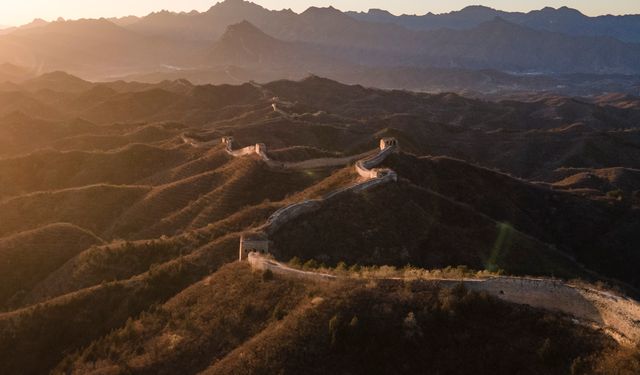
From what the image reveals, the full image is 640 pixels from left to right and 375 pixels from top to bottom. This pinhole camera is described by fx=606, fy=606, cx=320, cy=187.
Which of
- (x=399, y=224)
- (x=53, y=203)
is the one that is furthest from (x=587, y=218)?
(x=53, y=203)

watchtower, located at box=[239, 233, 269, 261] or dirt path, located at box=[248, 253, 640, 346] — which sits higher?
dirt path, located at box=[248, 253, 640, 346]

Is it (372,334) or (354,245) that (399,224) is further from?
(372,334)

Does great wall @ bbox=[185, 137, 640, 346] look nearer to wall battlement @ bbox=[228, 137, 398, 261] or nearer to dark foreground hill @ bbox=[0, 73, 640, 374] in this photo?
dark foreground hill @ bbox=[0, 73, 640, 374]

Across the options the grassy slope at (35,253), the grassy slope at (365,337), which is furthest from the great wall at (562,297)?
the grassy slope at (35,253)

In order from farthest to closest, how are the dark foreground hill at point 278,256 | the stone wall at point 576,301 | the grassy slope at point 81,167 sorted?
1. the grassy slope at point 81,167
2. the dark foreground hill at point 278,256
3. the stone wall at point 576,301

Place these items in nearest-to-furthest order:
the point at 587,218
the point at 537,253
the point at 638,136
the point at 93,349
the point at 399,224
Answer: the point at 93,349 → the point at 399,224 → the point at 537,253 → the point at 587,218 → the point at 638,136

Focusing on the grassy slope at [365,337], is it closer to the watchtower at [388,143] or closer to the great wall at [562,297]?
the great wall at [562,297]

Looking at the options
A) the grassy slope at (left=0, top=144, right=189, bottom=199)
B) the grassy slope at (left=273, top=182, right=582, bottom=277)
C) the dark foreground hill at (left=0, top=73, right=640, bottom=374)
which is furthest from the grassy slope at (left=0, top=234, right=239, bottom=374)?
the grassy slope at (left=0, top=144, right=189, bottom=199)

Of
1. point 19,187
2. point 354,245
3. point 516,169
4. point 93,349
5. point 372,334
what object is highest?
point 372,334

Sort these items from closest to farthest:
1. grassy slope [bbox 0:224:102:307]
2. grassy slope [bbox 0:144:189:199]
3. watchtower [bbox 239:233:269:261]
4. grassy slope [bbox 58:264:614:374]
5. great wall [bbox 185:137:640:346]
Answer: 1. great wall [bbox 185:137:640:346]
2. grassy slope [bbox 58:264:614:374]
3. watchtower [bbox 239:233:269:261]
4. grassy slope [bbox 0:224:102:307]
5. grassy slope [bbox 0:144:189:199]
